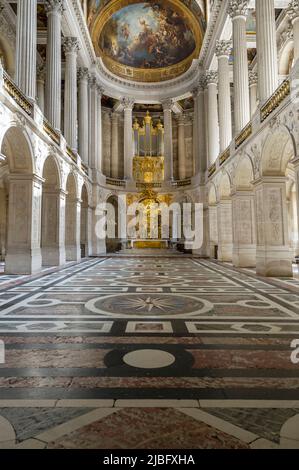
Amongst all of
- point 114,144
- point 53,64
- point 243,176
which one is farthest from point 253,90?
point 114,144

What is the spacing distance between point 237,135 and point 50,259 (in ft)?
33.9

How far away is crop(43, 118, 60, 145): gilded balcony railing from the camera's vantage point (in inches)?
488

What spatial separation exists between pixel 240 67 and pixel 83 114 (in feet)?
38.5

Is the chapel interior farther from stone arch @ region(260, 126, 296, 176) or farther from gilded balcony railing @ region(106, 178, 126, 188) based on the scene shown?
gilded balcony railing @ region(106, 178, 126, 188)

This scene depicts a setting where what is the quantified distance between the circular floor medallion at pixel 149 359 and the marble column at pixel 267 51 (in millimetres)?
10380

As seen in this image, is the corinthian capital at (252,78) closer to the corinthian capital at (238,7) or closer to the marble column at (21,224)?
the corinthian capital at (238,7)

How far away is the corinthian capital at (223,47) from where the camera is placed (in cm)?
1766

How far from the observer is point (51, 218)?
14.2 metres

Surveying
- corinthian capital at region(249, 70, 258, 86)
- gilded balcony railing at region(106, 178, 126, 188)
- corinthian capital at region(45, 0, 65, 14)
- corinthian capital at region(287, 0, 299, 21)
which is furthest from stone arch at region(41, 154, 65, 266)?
corinthian capital at region(249, 70, 258, 86)

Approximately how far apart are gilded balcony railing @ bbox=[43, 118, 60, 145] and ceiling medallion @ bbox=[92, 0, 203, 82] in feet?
46.2

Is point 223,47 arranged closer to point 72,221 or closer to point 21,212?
point 72,221

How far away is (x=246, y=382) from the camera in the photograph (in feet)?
8.13

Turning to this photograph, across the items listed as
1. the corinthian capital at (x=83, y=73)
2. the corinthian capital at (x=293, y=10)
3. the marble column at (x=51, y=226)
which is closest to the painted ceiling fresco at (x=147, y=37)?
the corinthian capital at (x=83, y=73)

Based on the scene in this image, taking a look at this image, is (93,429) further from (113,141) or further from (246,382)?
(113,141)
